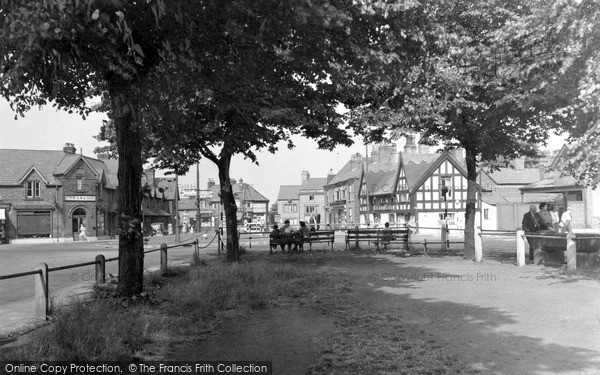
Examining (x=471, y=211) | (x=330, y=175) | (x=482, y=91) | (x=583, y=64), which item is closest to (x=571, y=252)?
(x=471, y=211)

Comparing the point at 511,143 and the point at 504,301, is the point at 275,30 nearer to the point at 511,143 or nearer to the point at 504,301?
the point at 504,301

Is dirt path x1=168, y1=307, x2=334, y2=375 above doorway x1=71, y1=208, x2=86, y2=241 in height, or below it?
below

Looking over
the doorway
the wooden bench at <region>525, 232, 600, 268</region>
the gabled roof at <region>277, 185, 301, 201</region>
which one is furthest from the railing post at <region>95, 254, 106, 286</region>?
the gabled roof at <region>277, 185, 301, 201</region>

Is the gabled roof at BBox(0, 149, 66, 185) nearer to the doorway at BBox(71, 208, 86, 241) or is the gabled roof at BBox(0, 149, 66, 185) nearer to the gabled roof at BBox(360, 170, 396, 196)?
the doorway at BBox(71, 208, 86, 241)

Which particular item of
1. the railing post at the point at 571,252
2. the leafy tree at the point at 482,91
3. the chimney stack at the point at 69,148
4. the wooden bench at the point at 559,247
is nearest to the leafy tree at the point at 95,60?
the leafy tree at the point at 482,91

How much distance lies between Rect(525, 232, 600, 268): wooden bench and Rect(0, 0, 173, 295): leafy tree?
37.8 ft

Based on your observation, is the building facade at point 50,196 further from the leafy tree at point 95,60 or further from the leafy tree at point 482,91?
the leafy tree at point 95,60

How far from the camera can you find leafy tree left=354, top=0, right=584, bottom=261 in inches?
503

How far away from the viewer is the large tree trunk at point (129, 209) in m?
8.88

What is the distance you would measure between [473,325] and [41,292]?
6.72 metres

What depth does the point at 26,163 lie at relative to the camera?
5447 centimetres

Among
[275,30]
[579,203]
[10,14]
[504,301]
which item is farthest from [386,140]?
[579,203]

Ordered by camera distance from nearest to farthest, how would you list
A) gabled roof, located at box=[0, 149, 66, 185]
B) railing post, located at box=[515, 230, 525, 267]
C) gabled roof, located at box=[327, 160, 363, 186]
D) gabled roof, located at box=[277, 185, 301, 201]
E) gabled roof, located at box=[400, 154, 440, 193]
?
railing post, located at box=[515, 230, 525, 267] < gabled roof, located at box=[0, 149, 66, 185] < gabled roof, located at box=[400, 154, 440, 193] < gabled roof, located at box=[327, 160, 363, 186] < gabled roof, located at box=[277, 185, 301, 201]

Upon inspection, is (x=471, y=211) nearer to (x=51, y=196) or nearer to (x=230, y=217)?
(x=230, y=217)
